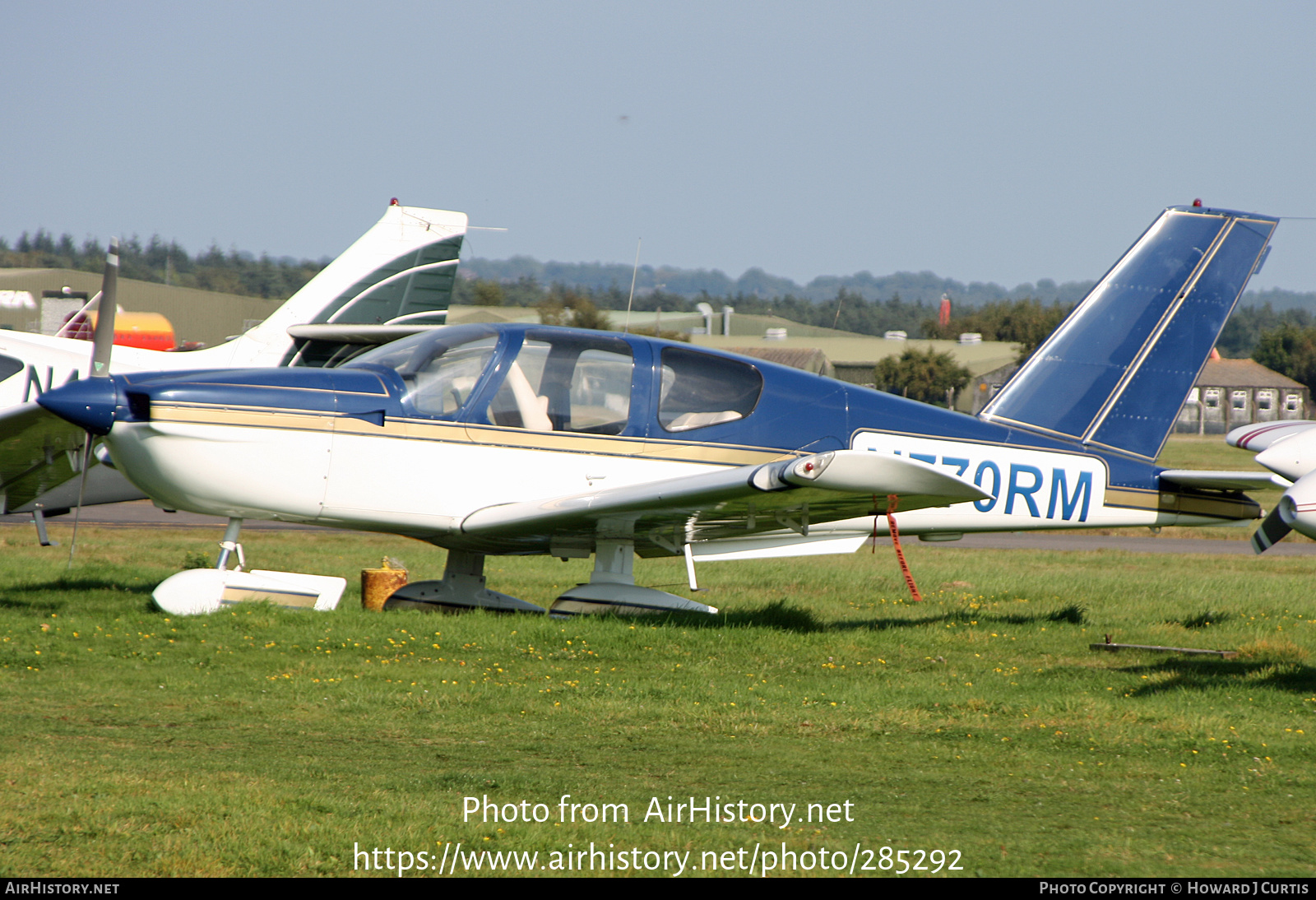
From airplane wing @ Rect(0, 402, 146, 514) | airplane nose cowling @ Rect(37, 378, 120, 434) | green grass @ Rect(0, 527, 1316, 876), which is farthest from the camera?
airplane wing @ Rect(0, 402, 146, 514)

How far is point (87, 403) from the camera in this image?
714 centimetres

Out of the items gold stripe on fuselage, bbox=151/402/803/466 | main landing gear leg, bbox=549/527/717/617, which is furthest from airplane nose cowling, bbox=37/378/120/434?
main landing gear leg, bbox=549/527/717/617

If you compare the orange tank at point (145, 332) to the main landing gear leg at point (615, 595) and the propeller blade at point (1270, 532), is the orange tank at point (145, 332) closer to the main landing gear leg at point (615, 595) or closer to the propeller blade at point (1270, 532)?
the main landing gear leg at point (615, 595)

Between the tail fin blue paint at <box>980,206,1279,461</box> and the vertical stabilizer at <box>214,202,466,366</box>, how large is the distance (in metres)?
8.63

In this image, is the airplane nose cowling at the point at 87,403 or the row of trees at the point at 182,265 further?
the row of trees at the point at 182,265

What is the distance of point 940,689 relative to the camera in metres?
6.45

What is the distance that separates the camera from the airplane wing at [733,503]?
20.7ft

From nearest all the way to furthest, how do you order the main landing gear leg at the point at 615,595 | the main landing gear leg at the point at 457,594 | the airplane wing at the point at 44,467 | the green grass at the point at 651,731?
the green grass at the point at 651,731
the main landing gear leg at the point at 615,595
the airplane wing at the point at 44,467
the main landing gear leg at the point at 457,594

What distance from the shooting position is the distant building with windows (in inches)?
2899

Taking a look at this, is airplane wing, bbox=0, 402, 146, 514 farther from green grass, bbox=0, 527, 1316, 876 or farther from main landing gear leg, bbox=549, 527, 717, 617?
main landing gear leg, bbox=549, 527, 717, 617

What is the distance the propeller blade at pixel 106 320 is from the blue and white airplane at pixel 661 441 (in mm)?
530

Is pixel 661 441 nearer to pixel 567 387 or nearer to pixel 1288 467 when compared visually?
pixel 567 387

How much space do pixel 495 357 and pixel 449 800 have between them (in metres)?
4.14

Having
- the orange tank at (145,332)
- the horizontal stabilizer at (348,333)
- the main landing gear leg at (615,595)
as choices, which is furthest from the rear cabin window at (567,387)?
the orange tank at (145,332)
